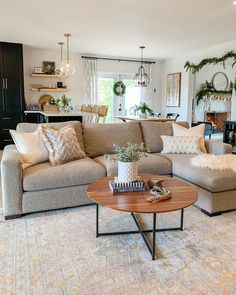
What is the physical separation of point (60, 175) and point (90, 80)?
5.47m

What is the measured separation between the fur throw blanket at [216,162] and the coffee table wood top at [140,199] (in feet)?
2.19

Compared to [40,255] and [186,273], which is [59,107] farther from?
[186,273]

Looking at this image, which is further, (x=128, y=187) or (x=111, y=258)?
(x=128, y=187)

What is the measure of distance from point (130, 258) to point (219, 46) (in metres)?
5.71

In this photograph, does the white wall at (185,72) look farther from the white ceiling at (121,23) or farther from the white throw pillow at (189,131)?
the white throw pillow at (189,131)

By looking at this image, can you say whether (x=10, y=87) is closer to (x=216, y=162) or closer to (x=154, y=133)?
(x=154, y=133)

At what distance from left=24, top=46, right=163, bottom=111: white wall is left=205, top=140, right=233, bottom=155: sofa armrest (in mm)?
4775

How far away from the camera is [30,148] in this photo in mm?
2988

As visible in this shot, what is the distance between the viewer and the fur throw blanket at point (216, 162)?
9.53 ft

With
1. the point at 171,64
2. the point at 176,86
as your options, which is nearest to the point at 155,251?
the point at 176,86

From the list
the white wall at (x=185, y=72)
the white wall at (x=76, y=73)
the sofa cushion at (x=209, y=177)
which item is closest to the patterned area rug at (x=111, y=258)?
the sofa cushion at (x=209, y=177)

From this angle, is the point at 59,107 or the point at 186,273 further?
the point at 59,107

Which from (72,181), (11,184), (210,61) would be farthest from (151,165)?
(210,61)

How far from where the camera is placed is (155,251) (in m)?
2.10
